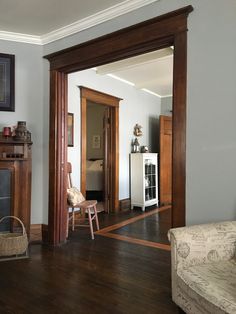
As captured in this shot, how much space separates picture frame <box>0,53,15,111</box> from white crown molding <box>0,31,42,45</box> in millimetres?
215

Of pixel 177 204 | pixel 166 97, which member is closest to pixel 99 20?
pixel 177 204

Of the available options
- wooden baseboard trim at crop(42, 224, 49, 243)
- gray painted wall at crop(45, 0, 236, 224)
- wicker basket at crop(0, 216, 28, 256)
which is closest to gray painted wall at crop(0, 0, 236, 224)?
gray painted wall at crop(45, 0, 236, 224)

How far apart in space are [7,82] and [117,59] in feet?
4.59

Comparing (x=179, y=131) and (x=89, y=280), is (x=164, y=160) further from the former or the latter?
(x=89, y=280)

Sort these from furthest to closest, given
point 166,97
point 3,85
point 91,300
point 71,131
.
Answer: point 166,97
point 71,131
point 3,85
point 91,300

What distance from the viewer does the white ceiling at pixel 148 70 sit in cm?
398

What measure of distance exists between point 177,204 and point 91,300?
103 cm

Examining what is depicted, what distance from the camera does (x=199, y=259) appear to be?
5.75 ft

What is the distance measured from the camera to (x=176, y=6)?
8.02 feet

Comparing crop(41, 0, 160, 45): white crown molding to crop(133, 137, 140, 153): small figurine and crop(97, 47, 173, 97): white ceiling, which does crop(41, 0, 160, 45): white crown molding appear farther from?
crop(133, 137, 140, 153): small figurine

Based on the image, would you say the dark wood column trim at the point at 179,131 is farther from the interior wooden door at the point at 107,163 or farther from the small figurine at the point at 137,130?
the small figurine at the point at 137,130

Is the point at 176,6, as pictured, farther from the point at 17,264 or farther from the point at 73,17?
the point at 17,264

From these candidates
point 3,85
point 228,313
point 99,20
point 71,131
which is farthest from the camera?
point 71,131

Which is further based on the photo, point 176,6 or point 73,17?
point 73,17
